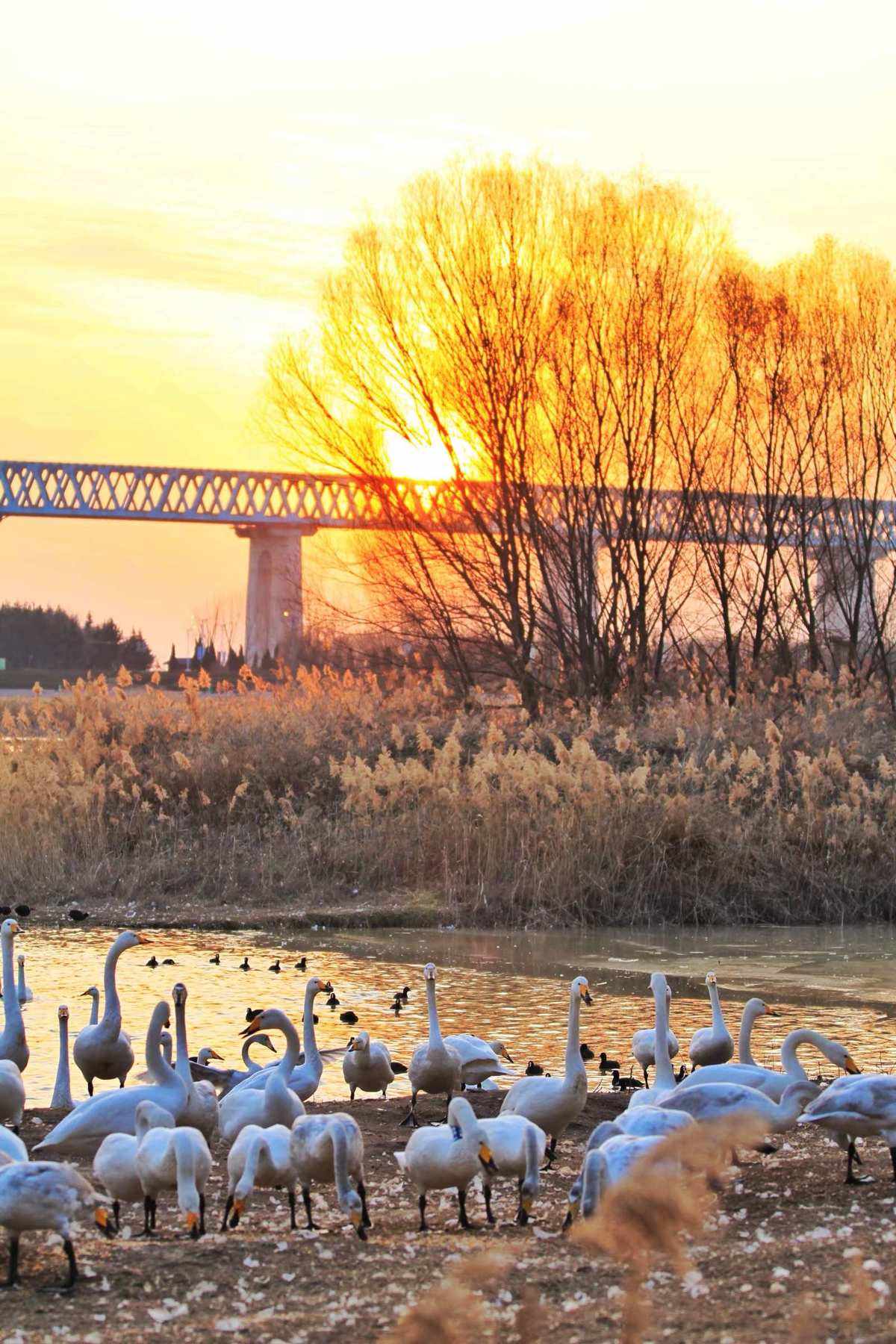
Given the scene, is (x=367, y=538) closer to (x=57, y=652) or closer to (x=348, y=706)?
(x=348, y=706)

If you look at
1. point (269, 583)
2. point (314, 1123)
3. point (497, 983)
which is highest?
point (269, 583)

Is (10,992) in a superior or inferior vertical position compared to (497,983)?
superior

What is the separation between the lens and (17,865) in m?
16.8

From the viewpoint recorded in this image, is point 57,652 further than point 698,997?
Yes

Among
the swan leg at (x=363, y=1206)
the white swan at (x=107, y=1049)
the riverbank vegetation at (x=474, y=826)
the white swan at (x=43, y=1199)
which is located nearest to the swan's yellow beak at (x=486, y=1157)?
the swan leg at (x=363, y=1206)

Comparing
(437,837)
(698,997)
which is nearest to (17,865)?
(437,837)

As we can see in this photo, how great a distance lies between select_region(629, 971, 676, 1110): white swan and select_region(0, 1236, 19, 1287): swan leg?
2371mm

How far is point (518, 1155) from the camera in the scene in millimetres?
6258

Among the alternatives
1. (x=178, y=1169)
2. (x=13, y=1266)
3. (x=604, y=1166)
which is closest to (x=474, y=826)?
(x=178, y=1169)

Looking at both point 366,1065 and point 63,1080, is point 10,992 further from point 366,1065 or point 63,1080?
point 366,1065

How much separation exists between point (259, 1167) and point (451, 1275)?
85.3 inches

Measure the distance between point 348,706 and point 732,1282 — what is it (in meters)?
17.0

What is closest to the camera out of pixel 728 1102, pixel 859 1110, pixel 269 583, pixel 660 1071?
pixel 859 1110

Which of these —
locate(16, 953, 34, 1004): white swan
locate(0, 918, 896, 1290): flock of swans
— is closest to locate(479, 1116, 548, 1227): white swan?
locate(0, 918, 896, 1290): flock of swans
